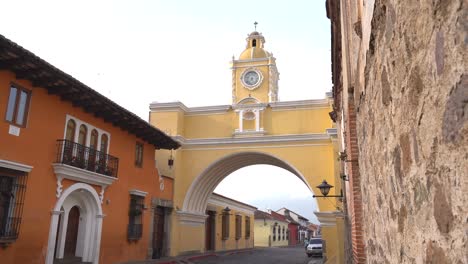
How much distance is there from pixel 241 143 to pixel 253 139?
0.68 m

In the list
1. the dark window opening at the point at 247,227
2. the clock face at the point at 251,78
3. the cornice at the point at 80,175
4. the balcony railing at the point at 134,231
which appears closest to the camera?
the cornice at the point at 80,175

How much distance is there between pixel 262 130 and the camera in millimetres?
21984

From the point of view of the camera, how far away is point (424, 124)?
1734 mm

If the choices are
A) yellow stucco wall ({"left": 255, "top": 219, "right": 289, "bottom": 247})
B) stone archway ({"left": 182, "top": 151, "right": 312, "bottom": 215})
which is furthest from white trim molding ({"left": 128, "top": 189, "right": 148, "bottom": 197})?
yellow stucco wall ({"left": 255, "top": 219, "right": 289, "bottom": 247})

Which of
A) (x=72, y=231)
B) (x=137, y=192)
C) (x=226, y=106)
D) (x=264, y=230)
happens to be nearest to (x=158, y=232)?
(x=137, y=192)

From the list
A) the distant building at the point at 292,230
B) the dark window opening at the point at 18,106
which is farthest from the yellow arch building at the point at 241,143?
the distant building at the point at 292,230

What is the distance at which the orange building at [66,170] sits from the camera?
10.7 metres

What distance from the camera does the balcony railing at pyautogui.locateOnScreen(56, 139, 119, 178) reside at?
12602 mm

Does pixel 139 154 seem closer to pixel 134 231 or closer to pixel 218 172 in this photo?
pixel 134 231

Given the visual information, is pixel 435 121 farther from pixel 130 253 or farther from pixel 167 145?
pixel 167 145

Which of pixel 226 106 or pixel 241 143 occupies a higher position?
pixel 226 106

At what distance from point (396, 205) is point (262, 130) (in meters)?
19.5

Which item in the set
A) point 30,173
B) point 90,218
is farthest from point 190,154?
point 30,173

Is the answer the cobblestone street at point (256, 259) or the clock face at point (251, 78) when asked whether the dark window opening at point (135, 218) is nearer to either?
the cobblestone street at point (256, 259)
